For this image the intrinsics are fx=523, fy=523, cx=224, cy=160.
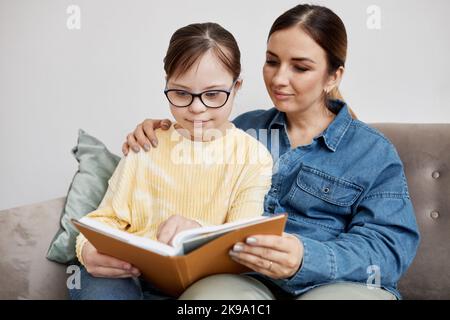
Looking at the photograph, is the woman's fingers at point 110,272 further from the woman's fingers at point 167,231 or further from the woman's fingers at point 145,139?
the woman's fingers at point 145,139

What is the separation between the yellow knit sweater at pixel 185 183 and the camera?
4.45ft

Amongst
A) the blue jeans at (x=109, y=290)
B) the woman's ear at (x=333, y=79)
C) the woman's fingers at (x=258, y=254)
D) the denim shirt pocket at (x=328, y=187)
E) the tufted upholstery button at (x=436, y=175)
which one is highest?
the woman's ear at (x=333, y=79)

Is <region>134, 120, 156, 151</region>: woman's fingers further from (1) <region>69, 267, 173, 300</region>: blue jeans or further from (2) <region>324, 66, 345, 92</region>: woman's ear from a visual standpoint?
(2) <region>324, 66, 345, 92</region>: woman's ear

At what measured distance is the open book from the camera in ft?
3.28

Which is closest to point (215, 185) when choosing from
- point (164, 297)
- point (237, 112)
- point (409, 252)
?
point (164, 297)

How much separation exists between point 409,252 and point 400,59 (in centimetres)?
85

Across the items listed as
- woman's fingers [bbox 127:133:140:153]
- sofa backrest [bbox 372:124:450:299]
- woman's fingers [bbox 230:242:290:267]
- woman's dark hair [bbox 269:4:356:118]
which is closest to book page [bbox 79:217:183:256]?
woman's fingers [bbox 230:242:290:267]

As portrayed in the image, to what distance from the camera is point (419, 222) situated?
1621 millimetres

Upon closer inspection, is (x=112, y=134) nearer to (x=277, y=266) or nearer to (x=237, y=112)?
(x=237, y=112)

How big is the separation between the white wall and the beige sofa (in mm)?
301

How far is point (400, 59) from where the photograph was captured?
1.90 metres

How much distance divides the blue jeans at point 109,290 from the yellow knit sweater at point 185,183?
136 mm

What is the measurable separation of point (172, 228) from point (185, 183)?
0.69ft

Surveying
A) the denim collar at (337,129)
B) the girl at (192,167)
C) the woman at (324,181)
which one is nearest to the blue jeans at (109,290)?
the girl at (192,167)
